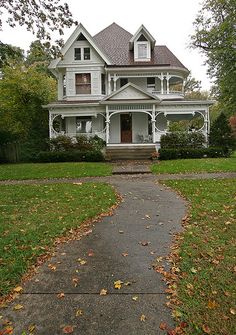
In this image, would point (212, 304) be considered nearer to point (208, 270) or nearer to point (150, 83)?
point (208, 270)

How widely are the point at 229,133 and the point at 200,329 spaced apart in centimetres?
1984

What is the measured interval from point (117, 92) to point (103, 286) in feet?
63.5

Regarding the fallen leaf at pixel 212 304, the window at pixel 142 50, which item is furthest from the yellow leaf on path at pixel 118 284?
the window at pixel 142 50

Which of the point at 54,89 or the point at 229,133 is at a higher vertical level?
the point at 54,89

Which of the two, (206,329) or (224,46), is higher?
(224,46)

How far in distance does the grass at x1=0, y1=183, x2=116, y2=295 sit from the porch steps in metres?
9.47

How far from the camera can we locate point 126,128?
2495 cm

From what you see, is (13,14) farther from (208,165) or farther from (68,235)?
(208,165)

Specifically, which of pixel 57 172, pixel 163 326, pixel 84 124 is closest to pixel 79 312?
pixel 163 326

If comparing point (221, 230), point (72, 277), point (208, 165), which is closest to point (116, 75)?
point (208, 165)

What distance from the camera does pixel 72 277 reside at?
172 inches

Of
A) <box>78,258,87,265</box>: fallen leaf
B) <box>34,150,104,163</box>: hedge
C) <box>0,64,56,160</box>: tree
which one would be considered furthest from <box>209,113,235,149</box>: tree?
<box>78,258,87,265</box>: fallen leaf

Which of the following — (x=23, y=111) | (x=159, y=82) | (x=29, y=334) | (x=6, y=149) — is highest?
(x=159, y=82)

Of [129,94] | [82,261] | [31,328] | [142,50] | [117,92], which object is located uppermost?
[142,50]
